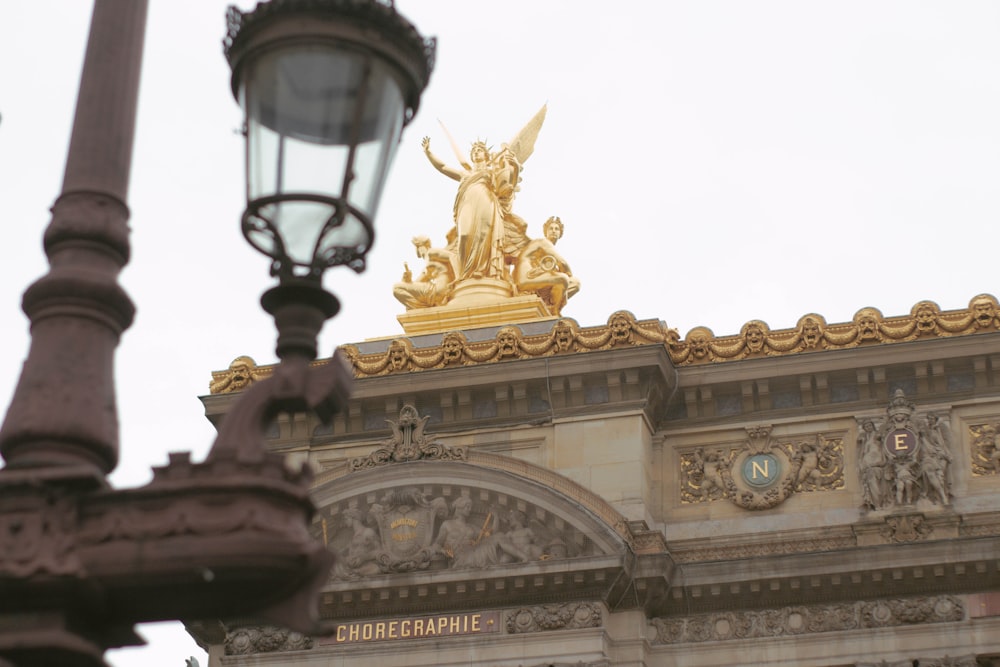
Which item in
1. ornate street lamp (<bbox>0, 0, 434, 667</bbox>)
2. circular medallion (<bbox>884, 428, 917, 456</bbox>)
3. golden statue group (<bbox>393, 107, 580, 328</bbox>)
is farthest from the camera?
golden statue group (<bbox>393, 107, 580, 328</bbox>)

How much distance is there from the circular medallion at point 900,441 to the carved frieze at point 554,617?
464 centimetres

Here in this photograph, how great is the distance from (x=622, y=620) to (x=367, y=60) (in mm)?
19736

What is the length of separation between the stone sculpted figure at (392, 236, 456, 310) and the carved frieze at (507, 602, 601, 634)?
19.8 ft

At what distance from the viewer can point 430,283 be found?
29375mm

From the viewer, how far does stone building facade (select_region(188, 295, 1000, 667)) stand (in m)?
24.6

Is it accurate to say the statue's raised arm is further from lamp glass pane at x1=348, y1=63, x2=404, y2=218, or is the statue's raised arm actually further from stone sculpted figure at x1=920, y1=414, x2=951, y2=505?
lamp glass pane at x1=348, y1=63, x2=404, y2=218

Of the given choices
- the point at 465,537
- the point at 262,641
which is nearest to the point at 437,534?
the point at 465,537

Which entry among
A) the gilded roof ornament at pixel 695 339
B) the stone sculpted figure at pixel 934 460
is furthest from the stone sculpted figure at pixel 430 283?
the stone sculpted figure at pixel 934 460

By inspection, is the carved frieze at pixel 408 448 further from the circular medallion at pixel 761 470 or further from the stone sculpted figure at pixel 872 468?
the stone sculpted figure at pixel 872 468

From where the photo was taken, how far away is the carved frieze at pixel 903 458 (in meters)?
25.1

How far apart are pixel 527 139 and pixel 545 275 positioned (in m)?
3.16

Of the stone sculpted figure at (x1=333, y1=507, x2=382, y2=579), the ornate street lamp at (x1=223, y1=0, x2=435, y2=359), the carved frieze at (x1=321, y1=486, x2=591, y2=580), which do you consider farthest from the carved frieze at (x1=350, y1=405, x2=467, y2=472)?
the ornate street lamp at (x1=223, y1=0, x2=435, y2=359)

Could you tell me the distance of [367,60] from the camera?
6.04 metres

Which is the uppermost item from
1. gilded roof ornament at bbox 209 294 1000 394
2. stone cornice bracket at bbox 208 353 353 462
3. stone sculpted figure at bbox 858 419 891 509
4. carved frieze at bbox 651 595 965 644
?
gilded roof ornament at bbox 209 294 1000 394
